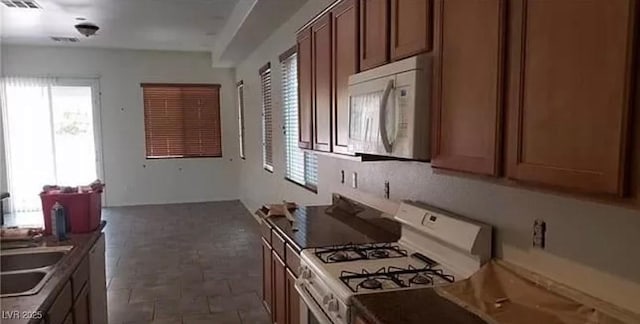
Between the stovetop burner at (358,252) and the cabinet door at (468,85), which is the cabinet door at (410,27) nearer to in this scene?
the cabinet door at (468,85)

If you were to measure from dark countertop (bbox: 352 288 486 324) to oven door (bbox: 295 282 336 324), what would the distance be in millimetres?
356

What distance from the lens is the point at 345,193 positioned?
12.6 feet

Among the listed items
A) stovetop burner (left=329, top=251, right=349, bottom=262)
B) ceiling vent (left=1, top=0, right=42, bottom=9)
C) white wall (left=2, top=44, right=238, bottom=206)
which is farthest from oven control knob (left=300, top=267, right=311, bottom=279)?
white wall (left=2, top=44, right=238, bottom=206)

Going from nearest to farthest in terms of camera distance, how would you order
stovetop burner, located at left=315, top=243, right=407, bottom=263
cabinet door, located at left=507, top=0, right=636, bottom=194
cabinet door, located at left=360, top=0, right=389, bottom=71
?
cabinet door, located at left=507, top=0, right=636, bottom=194 < cabinet door, located at left=360, top=0, right=389, bottom=71 < stovetop burner, located at left=315, top=243, right=407, bottom=263

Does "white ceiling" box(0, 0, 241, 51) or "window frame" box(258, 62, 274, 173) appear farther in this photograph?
"window frame" box(258, 62, 274, 173)

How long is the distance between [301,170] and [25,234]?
2.99 meters

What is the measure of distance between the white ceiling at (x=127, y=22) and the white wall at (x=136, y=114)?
0.44 m

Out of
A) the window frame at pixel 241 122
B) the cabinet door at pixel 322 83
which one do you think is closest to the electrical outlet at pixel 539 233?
the cabinet door at pixel 322 83

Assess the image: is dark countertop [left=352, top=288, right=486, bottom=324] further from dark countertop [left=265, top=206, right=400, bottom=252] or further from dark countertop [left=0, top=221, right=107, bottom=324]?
dark countertop [left=0, top=221, right=107, bottom=324]

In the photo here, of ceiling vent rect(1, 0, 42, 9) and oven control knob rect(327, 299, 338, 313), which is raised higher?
ceiling vent rect(1, 0, 42, 9)

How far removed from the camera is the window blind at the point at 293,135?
5.00m

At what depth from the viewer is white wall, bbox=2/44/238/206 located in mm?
8812

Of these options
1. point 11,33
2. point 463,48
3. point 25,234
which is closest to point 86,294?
point 25,234

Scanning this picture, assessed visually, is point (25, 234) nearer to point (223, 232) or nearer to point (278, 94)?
point (278, 94)
